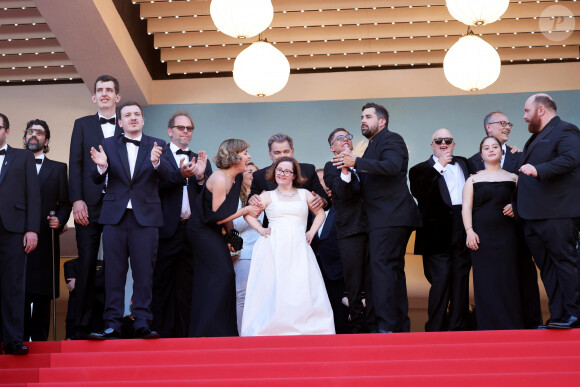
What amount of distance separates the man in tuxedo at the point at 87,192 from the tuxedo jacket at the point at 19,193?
1.09ft

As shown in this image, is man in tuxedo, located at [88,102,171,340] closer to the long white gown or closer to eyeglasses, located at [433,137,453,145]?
the long white gown

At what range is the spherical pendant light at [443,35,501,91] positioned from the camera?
7.32 m

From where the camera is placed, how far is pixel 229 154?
19.4 feet

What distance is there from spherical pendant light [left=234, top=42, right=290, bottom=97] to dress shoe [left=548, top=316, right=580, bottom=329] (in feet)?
11.6

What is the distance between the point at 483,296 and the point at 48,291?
3.31m

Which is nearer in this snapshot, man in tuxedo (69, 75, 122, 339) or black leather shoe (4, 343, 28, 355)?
black leather shoe (4, 343, 28, 355)

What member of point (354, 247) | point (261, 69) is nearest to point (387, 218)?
point (354, 247)

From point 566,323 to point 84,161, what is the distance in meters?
3.57

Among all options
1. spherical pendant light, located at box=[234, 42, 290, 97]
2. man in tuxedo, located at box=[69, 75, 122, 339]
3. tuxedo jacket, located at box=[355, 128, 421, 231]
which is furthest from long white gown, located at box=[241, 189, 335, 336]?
spherical pendant light, located at box=[234, 42, 290, 97]

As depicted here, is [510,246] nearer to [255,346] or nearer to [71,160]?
[255,346]

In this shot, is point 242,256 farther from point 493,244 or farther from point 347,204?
point 493,244

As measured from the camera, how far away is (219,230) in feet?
19.4

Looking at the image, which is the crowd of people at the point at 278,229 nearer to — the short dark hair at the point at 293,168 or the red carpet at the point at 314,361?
the short dark hair at the point at 293,168

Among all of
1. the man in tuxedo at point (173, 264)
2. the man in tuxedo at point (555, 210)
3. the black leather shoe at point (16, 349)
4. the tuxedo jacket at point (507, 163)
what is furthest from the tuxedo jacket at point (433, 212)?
the black leather shoe at point (16, 349)
